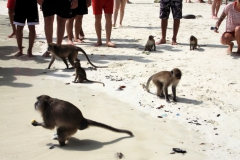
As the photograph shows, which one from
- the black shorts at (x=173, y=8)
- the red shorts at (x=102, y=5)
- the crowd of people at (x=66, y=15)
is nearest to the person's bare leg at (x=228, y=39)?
the crowd of people at (x=66, y=15)

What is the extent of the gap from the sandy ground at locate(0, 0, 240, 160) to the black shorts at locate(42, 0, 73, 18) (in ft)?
3.67

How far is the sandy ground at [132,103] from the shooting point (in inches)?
168

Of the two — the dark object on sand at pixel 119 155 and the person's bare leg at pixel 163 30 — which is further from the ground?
the person's bare leg at pixel 163 30

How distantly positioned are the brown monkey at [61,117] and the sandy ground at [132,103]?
221mm

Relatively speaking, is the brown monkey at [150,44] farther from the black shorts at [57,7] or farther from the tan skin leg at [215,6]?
the tan skin leg at [215,6]

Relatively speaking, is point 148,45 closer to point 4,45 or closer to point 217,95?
point 217,95

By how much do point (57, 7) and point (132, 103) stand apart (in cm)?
366

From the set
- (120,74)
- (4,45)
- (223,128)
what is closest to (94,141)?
(223,128)

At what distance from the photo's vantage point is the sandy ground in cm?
428

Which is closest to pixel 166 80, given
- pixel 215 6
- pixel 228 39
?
pixel 228 39

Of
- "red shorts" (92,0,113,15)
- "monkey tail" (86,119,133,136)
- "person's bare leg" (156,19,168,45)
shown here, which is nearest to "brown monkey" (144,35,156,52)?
"person's bare leg" (156,19,168,45)

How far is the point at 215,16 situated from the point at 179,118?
10.7m

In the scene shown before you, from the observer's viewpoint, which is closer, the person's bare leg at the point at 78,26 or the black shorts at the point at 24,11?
the black shorts at the point at 24,11

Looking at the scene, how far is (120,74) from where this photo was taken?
7266 millimetres
